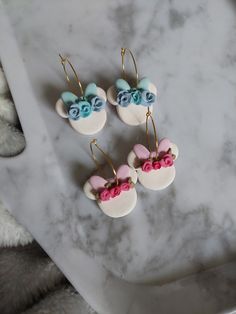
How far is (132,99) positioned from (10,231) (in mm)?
290

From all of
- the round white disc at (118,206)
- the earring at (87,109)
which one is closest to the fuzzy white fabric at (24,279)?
the round white disc at (118,206)

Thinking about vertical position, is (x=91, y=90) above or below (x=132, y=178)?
above

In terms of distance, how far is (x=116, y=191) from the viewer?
0.76 meters

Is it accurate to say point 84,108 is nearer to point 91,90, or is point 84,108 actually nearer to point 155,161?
point 91,90

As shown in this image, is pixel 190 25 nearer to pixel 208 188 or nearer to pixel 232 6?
pixel 232 6

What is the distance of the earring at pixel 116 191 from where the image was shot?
2.53 ft

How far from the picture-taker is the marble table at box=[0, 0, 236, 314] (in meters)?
0.76

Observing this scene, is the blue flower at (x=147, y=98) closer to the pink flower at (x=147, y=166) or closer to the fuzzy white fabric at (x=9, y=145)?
the pink flower at (x=147, y=166)

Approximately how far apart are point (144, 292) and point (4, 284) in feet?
0.72

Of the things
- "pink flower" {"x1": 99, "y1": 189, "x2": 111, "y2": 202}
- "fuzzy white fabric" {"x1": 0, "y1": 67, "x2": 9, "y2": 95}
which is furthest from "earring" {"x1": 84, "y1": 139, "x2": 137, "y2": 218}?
"fuzzy white fabric" {"x1": 0, "y1": 67, "x2": 9, "y2": 95}

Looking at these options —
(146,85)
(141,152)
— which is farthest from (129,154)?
(146,85)

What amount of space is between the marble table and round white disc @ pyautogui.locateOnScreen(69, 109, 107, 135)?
0.02 m

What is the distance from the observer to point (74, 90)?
85 cm

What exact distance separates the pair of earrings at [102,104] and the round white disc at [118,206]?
121 mm
